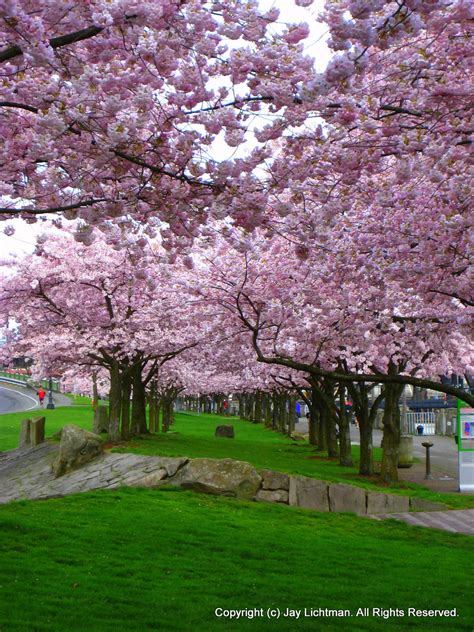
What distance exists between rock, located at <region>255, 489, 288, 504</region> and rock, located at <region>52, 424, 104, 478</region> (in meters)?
5.61

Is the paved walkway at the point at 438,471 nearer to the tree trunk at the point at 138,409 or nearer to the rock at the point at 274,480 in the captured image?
the rock at the point at 274,480

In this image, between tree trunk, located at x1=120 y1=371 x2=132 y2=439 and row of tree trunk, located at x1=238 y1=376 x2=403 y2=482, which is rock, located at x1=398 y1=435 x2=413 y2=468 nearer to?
row of tree trunk, located at x1=238 y1=376 x2=403 y2=482

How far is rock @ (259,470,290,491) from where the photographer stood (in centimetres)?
1612

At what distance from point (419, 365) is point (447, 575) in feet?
45.4

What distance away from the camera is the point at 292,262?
1764cm

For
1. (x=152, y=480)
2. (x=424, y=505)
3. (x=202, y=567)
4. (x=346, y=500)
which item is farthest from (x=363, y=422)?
(x=202, y=567)

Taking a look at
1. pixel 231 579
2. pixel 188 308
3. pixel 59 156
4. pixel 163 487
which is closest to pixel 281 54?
pixel 59 156

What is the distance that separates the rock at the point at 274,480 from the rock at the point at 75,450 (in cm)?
548

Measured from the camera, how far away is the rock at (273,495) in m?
15.9

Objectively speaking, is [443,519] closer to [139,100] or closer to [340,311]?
[340,311]

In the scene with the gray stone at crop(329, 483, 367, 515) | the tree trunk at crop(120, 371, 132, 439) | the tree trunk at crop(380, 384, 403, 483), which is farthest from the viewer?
the tree trunk at crop(120, 371, 132, 439)

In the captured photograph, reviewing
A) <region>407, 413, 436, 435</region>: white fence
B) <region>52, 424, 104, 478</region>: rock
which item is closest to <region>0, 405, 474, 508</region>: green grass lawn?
<region>52, 424, 104, 478</region>: rock

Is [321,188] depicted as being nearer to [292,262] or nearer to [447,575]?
[447,575]

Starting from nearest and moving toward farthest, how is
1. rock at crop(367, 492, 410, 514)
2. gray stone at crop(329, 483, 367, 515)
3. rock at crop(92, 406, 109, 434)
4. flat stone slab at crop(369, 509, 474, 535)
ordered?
flat stone slab at crop(369, 509, 474, 535) < gray stone at crop(329, 483, 367, 515) < rock at crop(367, 492, 410, 514) < rock at crop(92, 406, 109, 434)
